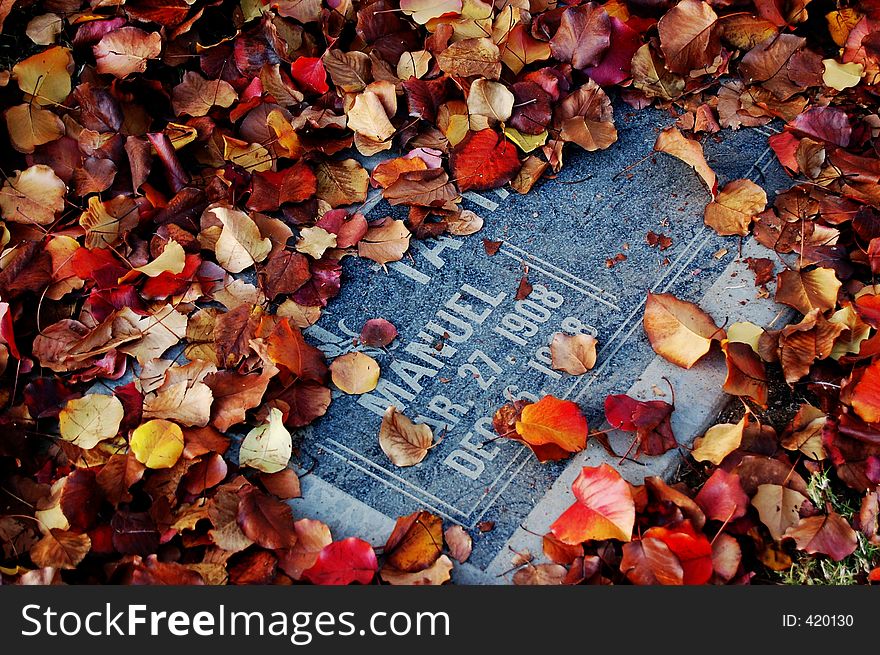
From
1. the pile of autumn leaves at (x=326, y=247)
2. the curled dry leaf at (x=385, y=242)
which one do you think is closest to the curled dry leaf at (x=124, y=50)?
the pile of autumn leaves at (x=326, y=247)

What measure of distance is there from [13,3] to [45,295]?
36.3 inches

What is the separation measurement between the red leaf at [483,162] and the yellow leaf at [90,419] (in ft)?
3.51

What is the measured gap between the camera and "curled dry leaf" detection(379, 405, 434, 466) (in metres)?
1.97

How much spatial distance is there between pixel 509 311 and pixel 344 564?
30.5 inches

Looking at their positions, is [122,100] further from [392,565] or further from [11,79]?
[392,565]

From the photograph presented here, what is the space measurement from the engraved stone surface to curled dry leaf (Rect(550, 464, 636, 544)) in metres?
0.13

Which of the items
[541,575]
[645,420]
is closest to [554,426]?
[645,420]

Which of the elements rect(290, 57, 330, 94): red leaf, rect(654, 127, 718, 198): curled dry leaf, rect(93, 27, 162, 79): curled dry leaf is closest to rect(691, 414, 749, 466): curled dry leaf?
rect(654, 127, 718, 198): curled dry leaf

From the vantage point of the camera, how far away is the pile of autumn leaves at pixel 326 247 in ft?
5.90

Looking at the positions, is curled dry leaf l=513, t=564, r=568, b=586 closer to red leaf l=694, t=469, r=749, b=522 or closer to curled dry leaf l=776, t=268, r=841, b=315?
red leaf l=694, t=469, r=749, b=522

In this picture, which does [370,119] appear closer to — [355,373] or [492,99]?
[492,99]

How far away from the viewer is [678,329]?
2.08m

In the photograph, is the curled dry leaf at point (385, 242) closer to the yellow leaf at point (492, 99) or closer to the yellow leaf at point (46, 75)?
the yellow leaf at point (492, 99)

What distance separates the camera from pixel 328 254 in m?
2.29
